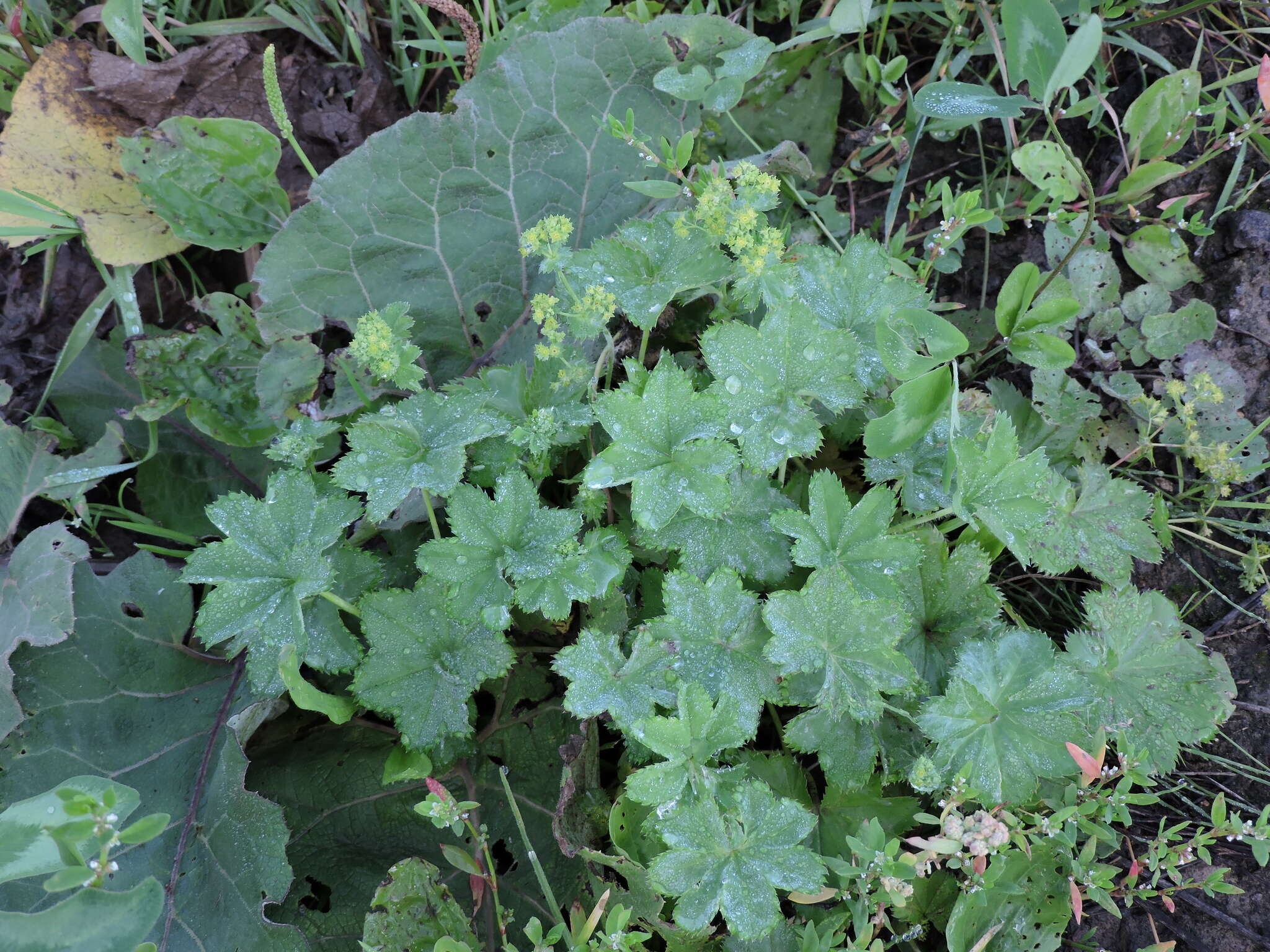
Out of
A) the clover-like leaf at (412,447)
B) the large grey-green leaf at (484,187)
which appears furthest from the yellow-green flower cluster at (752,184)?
the clover-like leaf at (412,447)

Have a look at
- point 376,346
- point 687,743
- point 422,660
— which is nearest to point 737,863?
point 687,743

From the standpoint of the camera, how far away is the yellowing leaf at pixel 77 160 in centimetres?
250

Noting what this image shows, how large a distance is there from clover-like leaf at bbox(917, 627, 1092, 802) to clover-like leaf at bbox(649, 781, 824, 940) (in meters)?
0.35

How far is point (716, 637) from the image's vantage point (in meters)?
1.70

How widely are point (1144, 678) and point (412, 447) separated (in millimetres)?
1748

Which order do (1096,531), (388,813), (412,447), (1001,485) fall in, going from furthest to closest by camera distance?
(388,813) < (1096,531) < (412,447) < (1001,485)

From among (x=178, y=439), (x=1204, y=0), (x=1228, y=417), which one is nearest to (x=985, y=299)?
(x=1228, y=417)

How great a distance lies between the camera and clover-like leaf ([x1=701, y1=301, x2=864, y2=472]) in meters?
1.72

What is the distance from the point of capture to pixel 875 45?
98.8 inches

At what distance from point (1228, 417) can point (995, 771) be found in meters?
1.36

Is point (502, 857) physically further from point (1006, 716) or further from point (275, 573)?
point (1006, 716)

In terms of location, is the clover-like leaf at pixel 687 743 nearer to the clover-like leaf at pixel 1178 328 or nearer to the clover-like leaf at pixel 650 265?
the clover-like leaf at pixel 650 265

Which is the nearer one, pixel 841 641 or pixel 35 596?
pixel 841 641

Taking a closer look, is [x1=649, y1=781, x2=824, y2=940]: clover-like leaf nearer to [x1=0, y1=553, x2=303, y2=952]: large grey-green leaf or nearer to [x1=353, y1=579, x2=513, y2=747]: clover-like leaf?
[x1=353, y1=579, x2=513, y2=747]: clover-like leaf
